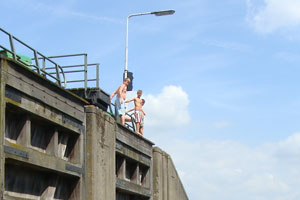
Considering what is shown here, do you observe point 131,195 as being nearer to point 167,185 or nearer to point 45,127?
point 167,185

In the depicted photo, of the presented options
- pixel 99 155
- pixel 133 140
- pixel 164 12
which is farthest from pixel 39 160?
pixel 164 12

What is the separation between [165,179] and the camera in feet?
97.2

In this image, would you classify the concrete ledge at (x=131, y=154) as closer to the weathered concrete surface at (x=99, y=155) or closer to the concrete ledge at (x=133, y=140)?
the concrete ledge at (x=133, y=140)

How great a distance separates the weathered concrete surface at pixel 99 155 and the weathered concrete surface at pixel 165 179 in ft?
19.2

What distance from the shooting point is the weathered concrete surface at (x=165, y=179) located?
28.6 m

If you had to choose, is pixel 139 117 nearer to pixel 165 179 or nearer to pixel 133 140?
pixel 133 140

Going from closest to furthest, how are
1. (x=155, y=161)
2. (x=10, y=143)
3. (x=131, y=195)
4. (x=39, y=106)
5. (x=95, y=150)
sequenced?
(x=10, y=143) < (x=39, y=106) < (x=95, y=150) < (x=131, y=195) < (x=155, y=161)

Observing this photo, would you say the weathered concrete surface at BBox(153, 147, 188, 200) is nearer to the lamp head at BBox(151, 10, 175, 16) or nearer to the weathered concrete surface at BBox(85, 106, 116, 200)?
the weathered concrete surface at BBox(85, 106, 116, 200)

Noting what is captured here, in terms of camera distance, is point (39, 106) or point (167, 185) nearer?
point (39, 106)

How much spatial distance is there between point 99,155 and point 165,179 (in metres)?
8.54

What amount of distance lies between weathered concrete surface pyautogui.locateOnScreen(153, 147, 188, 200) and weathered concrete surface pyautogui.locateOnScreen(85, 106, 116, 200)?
584 centimetres

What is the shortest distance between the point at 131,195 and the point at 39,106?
9261 mm

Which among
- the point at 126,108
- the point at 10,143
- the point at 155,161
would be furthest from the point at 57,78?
the point at 155,161

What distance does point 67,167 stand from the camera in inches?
773
